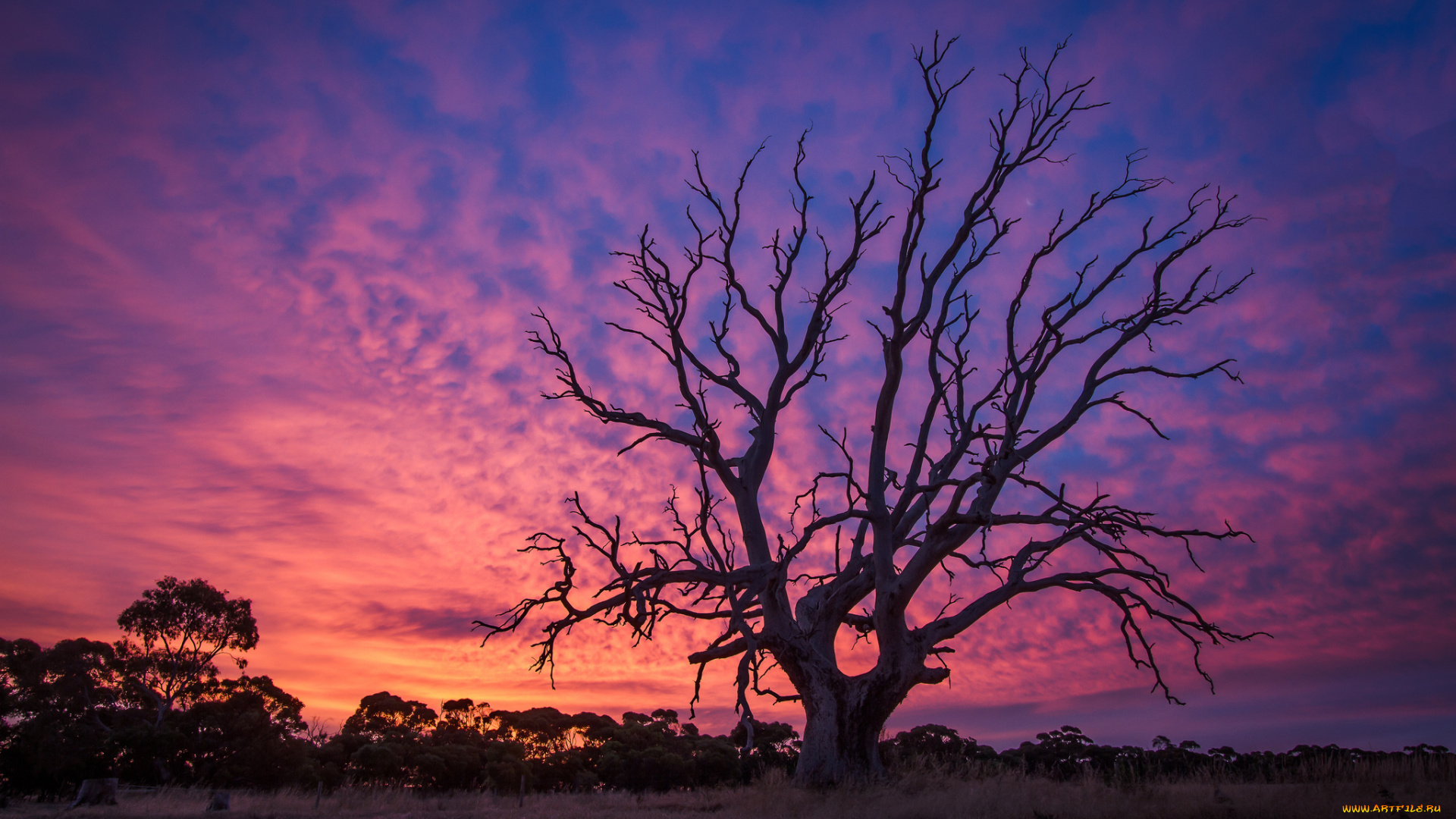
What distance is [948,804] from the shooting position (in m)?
10.7

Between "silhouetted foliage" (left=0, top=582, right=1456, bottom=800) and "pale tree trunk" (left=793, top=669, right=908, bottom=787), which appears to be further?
"silhouetted foliage" (left=0, top=582, right=1456, bottom=800)

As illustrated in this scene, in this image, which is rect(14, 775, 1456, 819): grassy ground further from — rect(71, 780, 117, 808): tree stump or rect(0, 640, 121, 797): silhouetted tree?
rect(0, 640, 121, 797): silhouetted tree

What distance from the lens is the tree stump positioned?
58.9 feet

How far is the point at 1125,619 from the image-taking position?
14.1 metres

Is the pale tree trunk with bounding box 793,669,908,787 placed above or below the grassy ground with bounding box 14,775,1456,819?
above

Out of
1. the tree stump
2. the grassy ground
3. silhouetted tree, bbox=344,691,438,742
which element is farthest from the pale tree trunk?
silhouetted tree, bbox=344,691,438,742

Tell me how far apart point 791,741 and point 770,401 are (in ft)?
57.5

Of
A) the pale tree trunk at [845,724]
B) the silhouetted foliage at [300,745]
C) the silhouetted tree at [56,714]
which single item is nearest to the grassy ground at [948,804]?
the pale tree trunk at [845,724]

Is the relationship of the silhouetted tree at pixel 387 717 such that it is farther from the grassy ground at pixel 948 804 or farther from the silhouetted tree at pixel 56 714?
the grassy ground at pixel 948 804

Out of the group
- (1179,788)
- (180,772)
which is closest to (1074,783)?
(1179,788)

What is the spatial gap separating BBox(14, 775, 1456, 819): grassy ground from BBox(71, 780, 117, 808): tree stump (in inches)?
31.6

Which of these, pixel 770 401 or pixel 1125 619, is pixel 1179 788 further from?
pixel 770 401

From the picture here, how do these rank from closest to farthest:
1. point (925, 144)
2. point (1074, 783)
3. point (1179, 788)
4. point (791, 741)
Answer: point (1179, 788) → point (1074, 783) → point (925, 144) → point (791, 741)

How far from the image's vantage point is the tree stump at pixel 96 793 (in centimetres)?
1794
